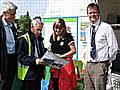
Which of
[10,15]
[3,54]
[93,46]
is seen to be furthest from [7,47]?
[93,46]

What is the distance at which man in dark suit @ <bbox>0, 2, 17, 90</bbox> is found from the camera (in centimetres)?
457

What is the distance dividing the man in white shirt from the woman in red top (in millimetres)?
459

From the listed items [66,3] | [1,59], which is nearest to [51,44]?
[1,59]

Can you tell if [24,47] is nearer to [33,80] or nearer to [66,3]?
[33,80]

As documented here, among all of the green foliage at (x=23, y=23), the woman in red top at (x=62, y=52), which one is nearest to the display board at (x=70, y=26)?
the green foliage at (x=23, y=23)

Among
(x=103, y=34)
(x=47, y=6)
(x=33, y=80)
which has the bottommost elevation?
(x=33, y=80)

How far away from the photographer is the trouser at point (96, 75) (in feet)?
15.1

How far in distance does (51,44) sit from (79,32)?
120 cm

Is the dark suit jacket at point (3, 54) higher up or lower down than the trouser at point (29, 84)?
higher up

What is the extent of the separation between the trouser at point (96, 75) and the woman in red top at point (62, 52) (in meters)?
0.49

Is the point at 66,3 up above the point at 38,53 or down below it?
above

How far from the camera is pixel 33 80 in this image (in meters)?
4.49

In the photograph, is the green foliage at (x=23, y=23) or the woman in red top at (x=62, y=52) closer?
the woman in red top at (x=62, y=52)

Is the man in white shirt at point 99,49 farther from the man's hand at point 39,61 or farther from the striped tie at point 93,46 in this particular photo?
the man's hand at point 39,61
